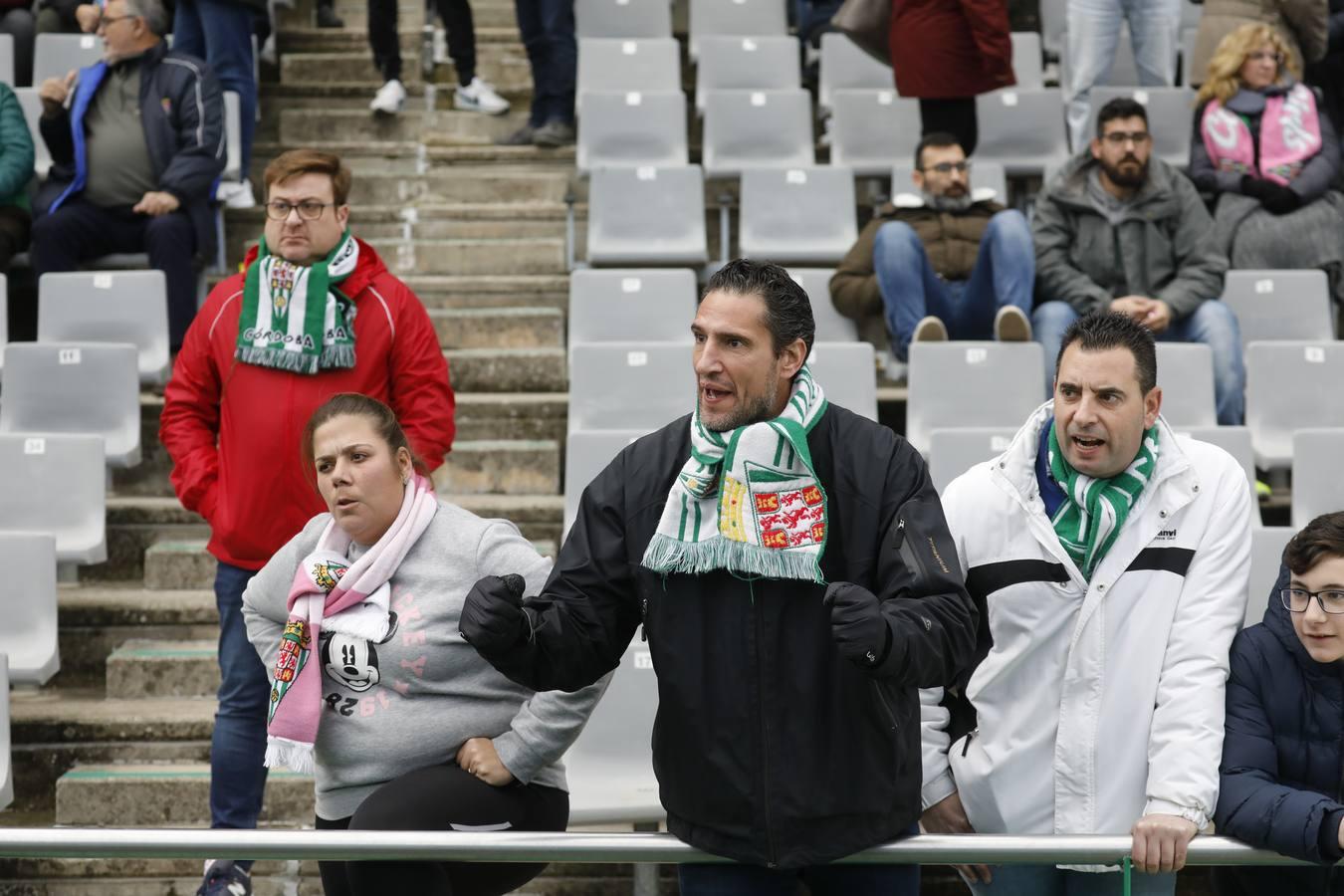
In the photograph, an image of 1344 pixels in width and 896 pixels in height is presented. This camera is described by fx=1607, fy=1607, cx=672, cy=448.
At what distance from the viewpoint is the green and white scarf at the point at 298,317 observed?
138 inches

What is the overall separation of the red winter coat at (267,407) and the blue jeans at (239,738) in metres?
0.23

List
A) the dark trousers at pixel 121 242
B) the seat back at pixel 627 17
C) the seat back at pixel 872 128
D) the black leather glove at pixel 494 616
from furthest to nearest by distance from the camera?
the seat back at pixel 627 17
the seat back at pixel 872 128
the dark trousers at pixel 121 242
the black leather glove at pixel 494 616

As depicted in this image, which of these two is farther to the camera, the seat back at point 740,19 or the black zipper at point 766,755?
the seat back at point 740,19

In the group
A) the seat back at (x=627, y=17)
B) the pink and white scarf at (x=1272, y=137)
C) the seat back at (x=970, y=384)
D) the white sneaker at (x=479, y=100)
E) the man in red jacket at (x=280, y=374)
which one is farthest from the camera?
the seat back at (x=627, y=17)

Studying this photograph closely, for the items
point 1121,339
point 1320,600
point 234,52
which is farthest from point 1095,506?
point 234,52

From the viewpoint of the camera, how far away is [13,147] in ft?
18.8

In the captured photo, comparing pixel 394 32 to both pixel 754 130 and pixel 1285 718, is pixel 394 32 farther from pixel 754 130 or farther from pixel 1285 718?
pixel 1285 718

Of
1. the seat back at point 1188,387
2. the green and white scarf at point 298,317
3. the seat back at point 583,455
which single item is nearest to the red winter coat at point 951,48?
the seat back at point 1188,387

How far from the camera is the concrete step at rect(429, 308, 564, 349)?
5672 millimetres

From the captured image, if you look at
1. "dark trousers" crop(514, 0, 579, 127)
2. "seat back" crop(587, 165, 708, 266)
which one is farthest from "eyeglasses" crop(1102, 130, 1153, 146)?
"dark trousers" crop(514, 0, 579, 127)

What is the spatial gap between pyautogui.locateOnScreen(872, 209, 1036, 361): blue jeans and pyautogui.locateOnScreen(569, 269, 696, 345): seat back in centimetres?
67

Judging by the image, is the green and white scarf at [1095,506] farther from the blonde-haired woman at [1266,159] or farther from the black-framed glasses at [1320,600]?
the blonde-haired woman at [1266,159]

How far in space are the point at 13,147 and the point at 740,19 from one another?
337 centimetres

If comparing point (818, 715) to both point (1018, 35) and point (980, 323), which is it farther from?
point (1018, 35)
